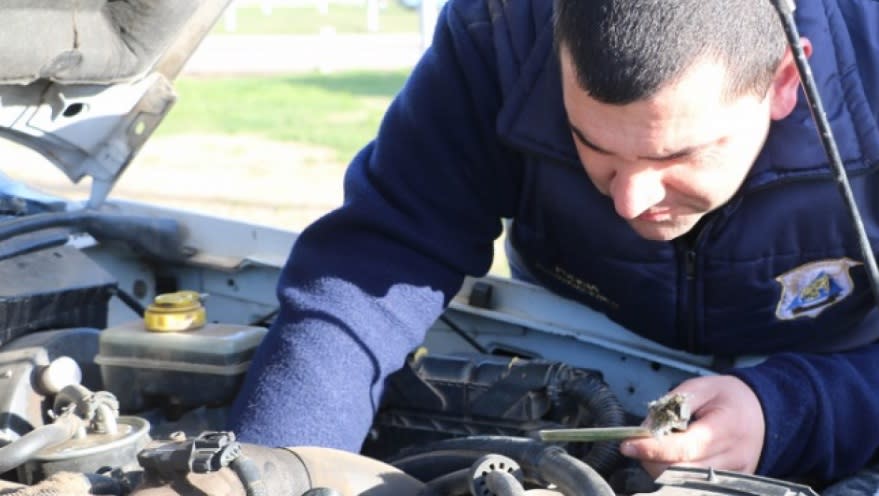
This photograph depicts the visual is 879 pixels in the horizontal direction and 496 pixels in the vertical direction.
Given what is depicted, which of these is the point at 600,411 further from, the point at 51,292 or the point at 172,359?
the point at 51,292

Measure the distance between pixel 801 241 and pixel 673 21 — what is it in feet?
1.49

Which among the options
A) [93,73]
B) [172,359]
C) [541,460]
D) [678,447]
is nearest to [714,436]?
[678,447]

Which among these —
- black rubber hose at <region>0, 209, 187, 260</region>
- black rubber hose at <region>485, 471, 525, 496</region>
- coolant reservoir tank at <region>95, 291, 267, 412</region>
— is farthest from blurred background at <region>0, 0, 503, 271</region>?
black rubber hose at <region>485, 471, 525, 496</region>

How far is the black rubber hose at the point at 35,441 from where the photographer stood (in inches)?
52.4

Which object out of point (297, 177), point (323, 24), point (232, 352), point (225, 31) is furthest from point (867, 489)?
point (323, 24)

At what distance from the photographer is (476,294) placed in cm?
203

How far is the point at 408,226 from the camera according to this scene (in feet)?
6.12

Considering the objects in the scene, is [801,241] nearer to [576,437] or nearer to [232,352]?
[576,437]

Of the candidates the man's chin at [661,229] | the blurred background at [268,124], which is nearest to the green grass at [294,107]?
the blurred background at [268,124]

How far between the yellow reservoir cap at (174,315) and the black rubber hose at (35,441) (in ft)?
0.98

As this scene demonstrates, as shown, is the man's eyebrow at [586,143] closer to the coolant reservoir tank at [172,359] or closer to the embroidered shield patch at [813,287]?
the embroidered shield patch at [813,287]

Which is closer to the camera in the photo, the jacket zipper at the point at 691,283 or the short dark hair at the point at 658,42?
the short dark hair at the point at 658,42

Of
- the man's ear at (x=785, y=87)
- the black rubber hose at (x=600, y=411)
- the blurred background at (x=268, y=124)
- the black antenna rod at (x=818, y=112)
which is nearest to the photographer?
the black antenna rod at (x=818, y=112)

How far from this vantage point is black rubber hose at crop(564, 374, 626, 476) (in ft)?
5.39
